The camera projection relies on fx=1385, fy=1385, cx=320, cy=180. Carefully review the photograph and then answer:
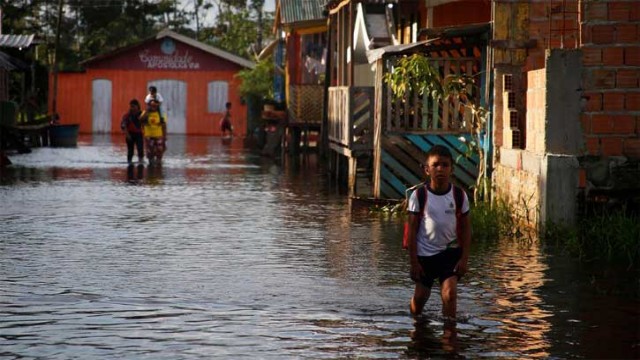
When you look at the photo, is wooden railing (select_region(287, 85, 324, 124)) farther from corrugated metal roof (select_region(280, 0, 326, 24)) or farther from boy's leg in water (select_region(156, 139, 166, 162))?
boy's leg in water (select_region(156, 139, 166, 162))

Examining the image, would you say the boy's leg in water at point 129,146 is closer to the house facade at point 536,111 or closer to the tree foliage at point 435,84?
the house facade at point 536,111

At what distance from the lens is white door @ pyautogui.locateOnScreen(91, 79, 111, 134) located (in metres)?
62.9

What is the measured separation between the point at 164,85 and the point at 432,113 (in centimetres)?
4403

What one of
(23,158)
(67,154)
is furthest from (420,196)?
(67,154)

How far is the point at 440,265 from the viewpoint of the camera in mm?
9109

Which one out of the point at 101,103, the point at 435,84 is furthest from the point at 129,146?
the point at 101,103

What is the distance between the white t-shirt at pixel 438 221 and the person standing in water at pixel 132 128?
23.5m

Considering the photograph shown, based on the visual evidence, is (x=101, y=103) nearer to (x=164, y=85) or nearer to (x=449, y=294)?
(x=164, y=85)

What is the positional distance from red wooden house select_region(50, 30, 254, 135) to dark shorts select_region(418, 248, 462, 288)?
53.9 meters

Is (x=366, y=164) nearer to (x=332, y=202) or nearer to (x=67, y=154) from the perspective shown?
(x=332, y=202)

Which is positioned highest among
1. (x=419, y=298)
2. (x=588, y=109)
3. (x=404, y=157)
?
(x=588, y=109)

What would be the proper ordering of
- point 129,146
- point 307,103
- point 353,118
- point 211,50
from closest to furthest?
1. point 353,118
2. point 129,146
3. point 307,103
4. point 211,50

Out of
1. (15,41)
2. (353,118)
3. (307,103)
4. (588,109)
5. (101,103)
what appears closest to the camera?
(588,109)

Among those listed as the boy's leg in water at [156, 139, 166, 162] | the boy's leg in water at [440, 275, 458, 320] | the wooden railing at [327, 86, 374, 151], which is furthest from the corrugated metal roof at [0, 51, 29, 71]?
the boy's leg in water at [440, 275, 458, 320]
